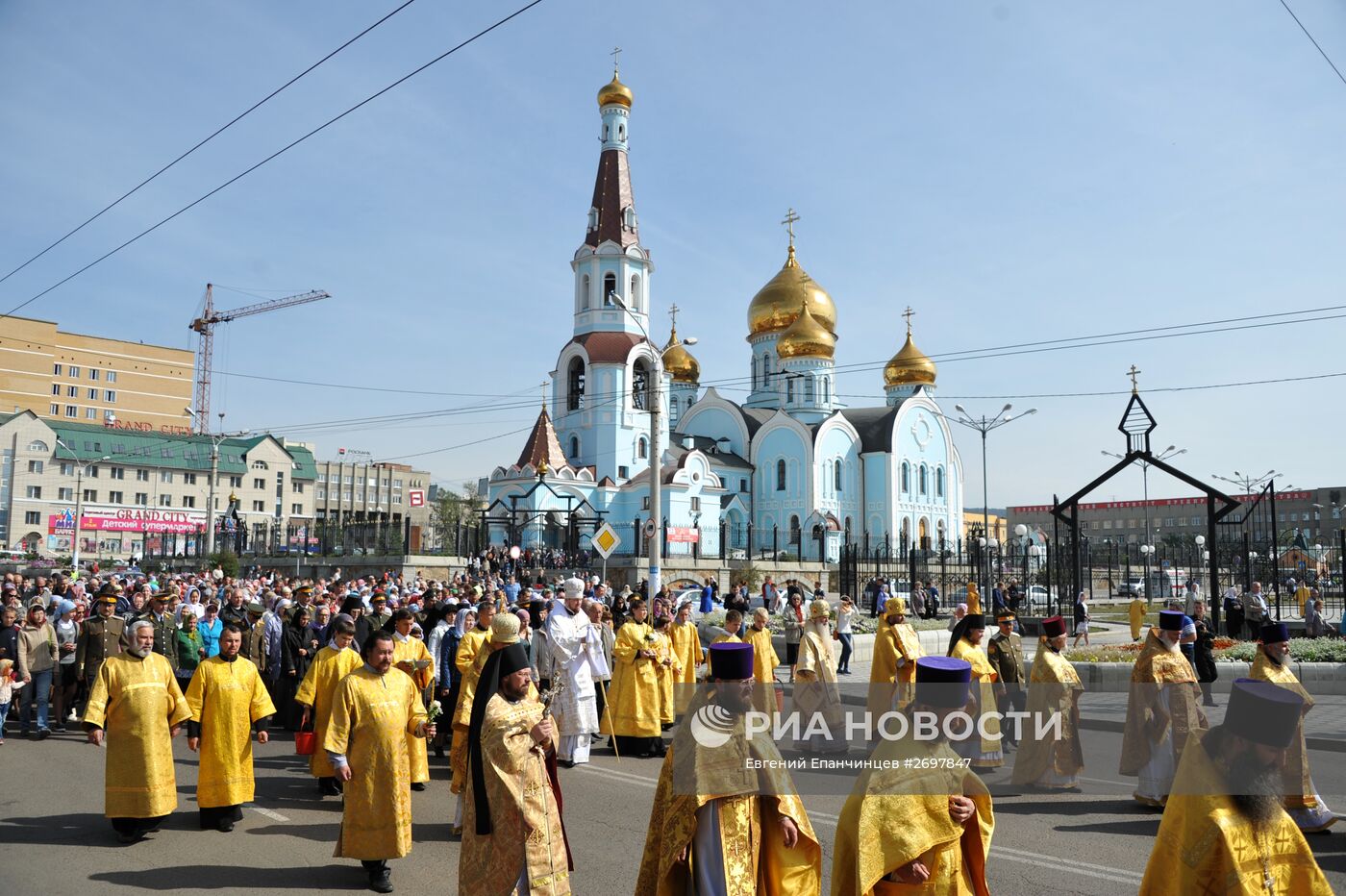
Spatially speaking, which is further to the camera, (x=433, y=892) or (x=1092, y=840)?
(x=1092, y=840)

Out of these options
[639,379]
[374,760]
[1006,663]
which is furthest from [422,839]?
[639,379]

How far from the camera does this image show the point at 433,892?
5.72 metres

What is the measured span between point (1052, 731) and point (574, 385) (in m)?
47.3

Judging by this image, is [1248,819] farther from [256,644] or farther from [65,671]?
[65,671]

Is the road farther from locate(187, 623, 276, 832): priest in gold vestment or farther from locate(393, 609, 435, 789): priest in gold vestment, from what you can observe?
locate(393, 609, 435, 789): priest in gold vestment

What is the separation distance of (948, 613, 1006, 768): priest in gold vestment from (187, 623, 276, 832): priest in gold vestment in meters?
5.31

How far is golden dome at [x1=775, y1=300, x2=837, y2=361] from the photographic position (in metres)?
58.8

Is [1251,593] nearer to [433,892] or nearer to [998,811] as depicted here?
[998,811]

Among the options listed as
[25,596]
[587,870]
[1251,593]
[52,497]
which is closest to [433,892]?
[587,870]

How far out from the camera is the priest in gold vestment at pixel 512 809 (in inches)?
188

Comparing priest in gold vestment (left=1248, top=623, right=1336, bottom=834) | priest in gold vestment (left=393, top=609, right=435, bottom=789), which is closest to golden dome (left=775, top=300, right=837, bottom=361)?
priest in gold vestment (left=393, top=609, right=435, bottom=789)

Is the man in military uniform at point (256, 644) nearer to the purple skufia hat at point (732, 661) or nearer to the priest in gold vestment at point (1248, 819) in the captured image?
the purple skufia hat at point (732, 661)

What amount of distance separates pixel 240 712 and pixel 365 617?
387 cm

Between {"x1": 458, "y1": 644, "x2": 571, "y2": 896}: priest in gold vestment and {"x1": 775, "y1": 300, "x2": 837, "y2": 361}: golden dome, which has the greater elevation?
{"x1": 775, "y1": 300, "x2": 837, "y2": 361}: golden dome
